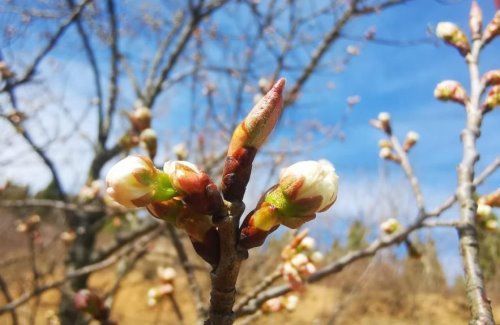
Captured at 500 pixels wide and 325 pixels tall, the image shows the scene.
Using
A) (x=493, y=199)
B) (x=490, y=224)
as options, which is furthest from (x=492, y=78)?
(x=490, y=224)

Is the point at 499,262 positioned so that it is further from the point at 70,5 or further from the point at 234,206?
the point at 234,206

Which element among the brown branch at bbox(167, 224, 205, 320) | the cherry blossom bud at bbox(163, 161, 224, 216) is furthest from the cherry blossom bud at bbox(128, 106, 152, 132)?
the cherry blossom bud at bbox(163, 161, 224, 216)

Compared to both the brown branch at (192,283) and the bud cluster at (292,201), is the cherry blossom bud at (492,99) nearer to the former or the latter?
the bud cluster at (292,201)

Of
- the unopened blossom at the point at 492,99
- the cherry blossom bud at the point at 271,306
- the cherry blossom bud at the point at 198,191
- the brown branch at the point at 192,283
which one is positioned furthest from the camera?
the cherry blossom bud at the point at 271,306

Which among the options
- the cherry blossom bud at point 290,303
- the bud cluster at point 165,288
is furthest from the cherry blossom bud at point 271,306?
the bud cluster at point 165,288

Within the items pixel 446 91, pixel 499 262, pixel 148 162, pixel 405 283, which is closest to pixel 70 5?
pixel 446 91

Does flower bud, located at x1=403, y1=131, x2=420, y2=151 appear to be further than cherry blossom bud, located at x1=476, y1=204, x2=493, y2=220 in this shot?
Yes

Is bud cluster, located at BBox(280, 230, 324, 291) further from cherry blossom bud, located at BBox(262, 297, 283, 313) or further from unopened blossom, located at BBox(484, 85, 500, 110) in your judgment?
unopened blossom, located at BBox(484, 85, 500, 110)
